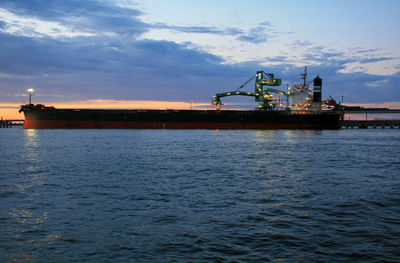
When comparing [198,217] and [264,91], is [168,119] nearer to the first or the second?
[264,91]

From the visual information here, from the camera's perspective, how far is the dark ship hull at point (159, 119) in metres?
76.9

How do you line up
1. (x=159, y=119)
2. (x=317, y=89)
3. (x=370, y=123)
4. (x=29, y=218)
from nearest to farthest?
(x=29, y=218), (x=159, y=119), (x=317, y=89), (x=370, y=123)

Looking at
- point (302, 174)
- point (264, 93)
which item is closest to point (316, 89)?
point (264, 93)

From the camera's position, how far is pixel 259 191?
14414mm

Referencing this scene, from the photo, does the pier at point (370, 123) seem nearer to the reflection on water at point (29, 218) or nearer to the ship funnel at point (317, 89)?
the ship funnel at point (317, 89)

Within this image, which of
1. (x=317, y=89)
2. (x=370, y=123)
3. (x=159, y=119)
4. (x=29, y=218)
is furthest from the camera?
(x=370, y=123)

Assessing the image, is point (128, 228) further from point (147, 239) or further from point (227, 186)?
point (227, 186)

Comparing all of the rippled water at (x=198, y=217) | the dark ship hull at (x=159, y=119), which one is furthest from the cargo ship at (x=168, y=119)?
the rippled water at (x=198, y=217)

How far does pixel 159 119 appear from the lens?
262 feet

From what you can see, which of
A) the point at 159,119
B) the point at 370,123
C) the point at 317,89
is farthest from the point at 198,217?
the point at 370,123

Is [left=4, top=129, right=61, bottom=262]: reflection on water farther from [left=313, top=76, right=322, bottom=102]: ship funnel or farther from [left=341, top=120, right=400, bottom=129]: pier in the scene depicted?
[left=341, top=120, right=400, bottom=129]: pier

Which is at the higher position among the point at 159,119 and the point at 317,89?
the point at 317,89

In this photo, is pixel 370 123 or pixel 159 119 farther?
pixel 370 123

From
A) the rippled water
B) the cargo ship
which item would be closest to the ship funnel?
the cargo ship
